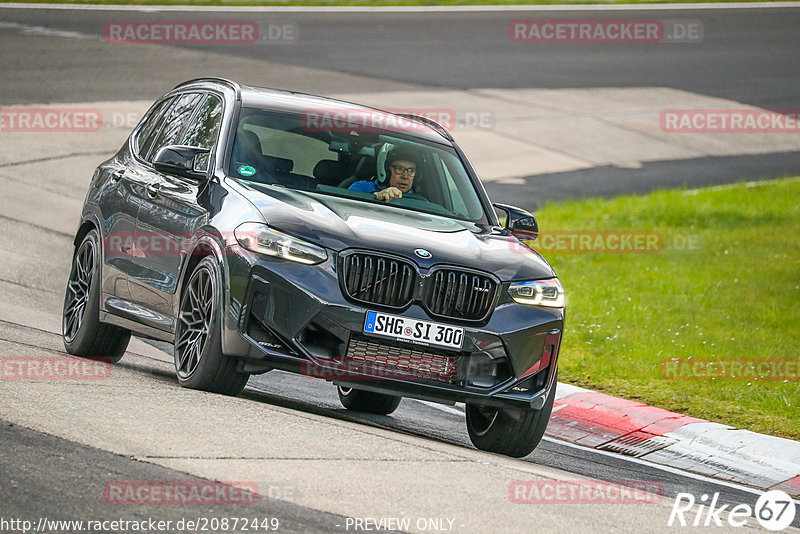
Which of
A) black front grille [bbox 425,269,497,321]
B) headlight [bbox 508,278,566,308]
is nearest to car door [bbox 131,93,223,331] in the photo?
black front grille [bbox 425,269,497,321]

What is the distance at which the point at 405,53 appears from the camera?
99.9ft

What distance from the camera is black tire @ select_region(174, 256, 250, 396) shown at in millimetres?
7750

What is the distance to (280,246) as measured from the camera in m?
7.57

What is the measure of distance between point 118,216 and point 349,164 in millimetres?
1676

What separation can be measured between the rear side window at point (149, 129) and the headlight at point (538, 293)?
3.23 meters

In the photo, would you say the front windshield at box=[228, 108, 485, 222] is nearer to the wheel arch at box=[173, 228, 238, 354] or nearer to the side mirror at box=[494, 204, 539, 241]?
the side mirror at box=[494, 204, 539, 241]

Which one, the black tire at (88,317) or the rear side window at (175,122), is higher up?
the rear side window at (175,122)

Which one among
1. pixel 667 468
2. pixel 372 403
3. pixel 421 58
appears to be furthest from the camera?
pixel 421 58

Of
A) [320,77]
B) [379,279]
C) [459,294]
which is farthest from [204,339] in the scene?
[320,77]

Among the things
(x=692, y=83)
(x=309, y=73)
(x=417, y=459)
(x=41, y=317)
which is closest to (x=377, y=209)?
(x=417, y=459)

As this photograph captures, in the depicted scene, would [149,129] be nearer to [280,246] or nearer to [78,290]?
[78,290]

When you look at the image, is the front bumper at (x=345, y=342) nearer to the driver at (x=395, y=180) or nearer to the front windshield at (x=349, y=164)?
the front windshield at (x=349, y=164)

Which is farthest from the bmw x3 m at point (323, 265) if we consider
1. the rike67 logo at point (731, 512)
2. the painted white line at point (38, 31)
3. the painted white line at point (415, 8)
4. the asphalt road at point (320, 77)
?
the painted white line at point (415, 8)

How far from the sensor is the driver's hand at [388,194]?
8748mm
